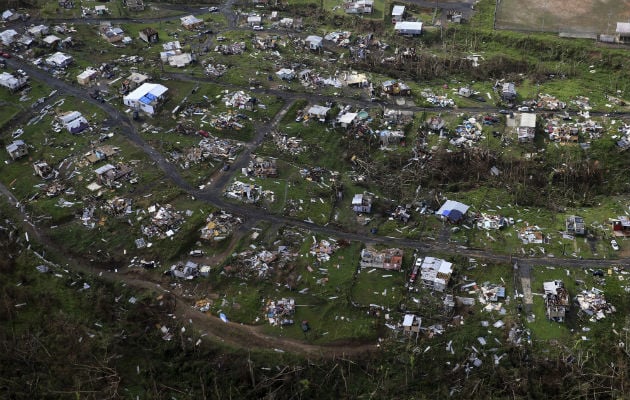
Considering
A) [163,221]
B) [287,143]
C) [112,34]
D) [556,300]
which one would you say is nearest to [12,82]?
[112,34]

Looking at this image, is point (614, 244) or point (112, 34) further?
point (112, 34)

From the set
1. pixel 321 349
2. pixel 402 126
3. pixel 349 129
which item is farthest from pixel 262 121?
pixel 321 349

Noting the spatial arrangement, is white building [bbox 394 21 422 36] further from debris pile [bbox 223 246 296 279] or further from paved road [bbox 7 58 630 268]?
debris pile [bbox 223 246 296 279]

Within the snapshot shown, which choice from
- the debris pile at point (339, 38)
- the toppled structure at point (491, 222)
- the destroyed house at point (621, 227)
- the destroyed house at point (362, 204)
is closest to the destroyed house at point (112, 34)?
the debris pile at point (339, 38)

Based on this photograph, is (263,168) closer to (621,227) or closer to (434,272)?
(434,272)

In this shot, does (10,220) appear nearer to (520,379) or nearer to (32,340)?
(32,340)
